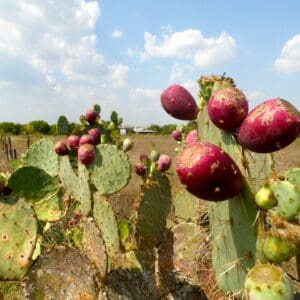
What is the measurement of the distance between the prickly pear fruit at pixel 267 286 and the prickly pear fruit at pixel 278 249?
0.05m

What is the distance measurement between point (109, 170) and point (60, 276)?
77cm

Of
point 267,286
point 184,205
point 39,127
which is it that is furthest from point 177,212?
point 39,127

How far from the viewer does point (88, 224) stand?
220cm

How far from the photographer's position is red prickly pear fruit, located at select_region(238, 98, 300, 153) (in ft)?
3.19

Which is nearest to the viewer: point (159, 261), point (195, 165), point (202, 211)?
point (195, 165)

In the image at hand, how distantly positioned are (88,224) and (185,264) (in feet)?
1.72

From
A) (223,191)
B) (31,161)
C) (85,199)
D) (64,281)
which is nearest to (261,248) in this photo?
(223,191)

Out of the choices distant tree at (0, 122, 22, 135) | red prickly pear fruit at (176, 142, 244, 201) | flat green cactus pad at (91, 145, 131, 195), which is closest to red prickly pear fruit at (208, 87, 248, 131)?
red prickly pear fruit at (176, 142, 244, 201)

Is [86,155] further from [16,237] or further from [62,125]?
[62,125]

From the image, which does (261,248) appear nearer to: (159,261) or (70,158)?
(159,261)

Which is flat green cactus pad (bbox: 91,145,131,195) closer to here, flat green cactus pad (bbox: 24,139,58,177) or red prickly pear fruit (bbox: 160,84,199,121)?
flat green cactus pad (bbox: 24,139,58,177)

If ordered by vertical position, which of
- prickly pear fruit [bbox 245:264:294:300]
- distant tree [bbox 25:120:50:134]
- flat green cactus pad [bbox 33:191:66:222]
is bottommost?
flat green cactus pad [bbox 33:191:66:222]

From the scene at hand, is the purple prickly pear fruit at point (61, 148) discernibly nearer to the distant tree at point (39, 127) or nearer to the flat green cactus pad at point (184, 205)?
the flat green cactus pad at point (184, 205)

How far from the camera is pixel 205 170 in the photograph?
3.10ft
